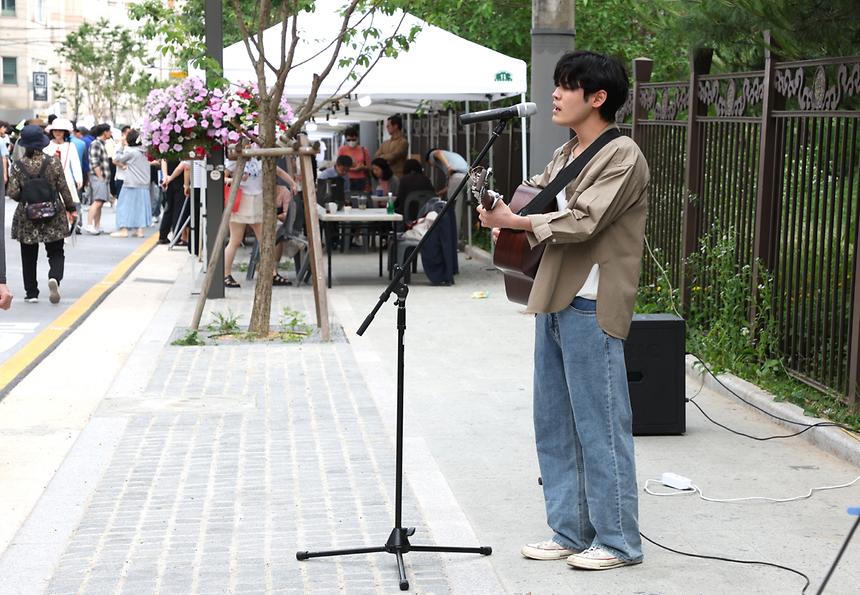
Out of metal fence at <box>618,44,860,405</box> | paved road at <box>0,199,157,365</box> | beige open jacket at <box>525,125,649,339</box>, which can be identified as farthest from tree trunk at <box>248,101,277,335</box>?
beige open jacket at <box>525,125,649,339</box>

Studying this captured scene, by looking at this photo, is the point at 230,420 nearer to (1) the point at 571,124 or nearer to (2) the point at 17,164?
(1) the point at 571,124

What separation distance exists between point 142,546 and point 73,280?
11356mm

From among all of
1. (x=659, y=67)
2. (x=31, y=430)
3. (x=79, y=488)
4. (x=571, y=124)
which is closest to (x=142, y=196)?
(x=659, y=67)

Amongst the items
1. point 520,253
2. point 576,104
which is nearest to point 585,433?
point 520,253

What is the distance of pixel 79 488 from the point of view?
6312 millimetres

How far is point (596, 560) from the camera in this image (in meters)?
5.05

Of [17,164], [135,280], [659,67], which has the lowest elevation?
[135,280]

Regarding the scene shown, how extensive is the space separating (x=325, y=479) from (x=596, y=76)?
2591 mm

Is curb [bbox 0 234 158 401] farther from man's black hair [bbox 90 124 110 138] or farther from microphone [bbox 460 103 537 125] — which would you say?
man's black hair [bbox 90 124 110 138]

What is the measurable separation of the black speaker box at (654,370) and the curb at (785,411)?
2.26ft

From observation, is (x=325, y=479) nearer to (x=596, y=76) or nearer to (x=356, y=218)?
(x=596, y=76)

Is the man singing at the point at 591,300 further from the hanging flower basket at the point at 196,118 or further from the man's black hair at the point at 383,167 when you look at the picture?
the man's black hair at the point at 383,167

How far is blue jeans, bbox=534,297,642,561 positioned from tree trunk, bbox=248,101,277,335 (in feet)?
20.0

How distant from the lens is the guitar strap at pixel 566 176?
4.94 metres
